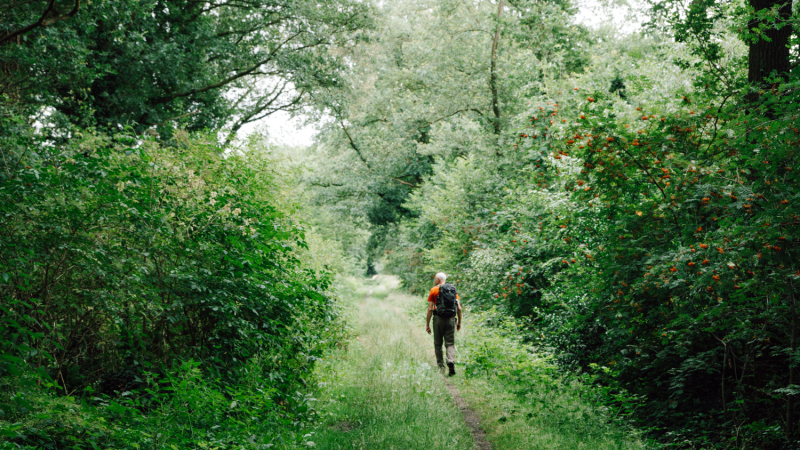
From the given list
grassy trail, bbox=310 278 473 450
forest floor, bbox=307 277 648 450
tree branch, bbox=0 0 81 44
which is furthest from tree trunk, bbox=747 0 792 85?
tree branch, bbox=0 0 81 44

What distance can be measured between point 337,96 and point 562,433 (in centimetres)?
1428

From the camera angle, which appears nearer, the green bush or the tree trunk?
the green bush

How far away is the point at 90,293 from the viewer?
468 centimetres

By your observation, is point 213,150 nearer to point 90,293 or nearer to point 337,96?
point 90,293

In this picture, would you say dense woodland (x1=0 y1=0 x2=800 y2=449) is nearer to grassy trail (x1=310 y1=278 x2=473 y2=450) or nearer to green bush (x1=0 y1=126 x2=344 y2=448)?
green bush (x1=0 y1=126 x2=344 y2=448)

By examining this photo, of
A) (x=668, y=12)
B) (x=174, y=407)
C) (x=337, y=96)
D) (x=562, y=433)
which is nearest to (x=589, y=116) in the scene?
(x=668, y=12)

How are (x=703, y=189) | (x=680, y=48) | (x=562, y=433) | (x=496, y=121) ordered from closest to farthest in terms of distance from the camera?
(x=703, y=189) → (x=562, y=433) → (x=680, y=48) → (x=496, y=121)

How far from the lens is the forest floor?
529cm

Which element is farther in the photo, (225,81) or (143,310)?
(225,81)

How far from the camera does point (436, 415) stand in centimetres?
605

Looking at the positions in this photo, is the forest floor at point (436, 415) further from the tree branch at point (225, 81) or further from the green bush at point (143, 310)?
the tree branch at point (225, 81)

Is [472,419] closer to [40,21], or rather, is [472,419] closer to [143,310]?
[143,310]

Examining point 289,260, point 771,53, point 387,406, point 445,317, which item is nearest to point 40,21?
point 289,260

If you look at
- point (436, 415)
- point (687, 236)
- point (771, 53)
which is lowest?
point (436, 415)
